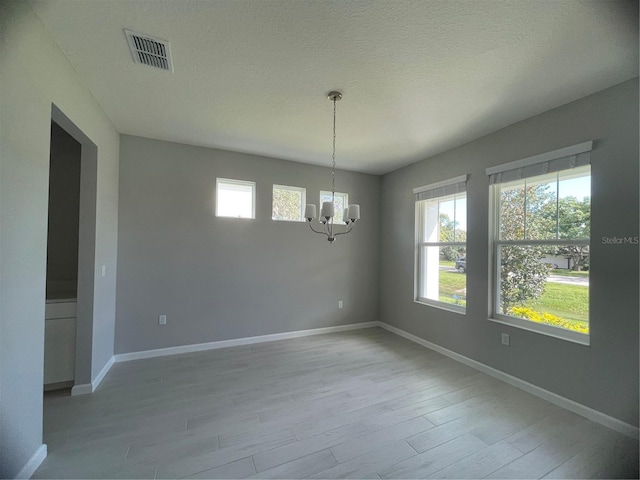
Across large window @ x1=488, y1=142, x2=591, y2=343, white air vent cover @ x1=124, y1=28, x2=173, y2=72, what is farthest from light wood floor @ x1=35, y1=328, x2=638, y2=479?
white air vent cover @ x1=124, y1=28, x2=173, y2=72

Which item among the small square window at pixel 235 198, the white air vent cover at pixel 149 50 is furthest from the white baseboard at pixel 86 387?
the white air vent cover at pixel 149 50

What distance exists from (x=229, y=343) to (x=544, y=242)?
3950mm

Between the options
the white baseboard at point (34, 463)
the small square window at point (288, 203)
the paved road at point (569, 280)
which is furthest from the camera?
the small square window at point (288, 203)

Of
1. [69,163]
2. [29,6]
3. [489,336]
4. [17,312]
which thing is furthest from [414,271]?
[69,163]

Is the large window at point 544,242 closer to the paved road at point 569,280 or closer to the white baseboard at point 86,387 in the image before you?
the paved road at point 569,280

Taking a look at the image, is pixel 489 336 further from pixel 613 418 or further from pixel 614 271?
pixel 614 271

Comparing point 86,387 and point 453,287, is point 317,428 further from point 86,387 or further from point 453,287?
point 453,287

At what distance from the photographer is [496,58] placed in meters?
1.83

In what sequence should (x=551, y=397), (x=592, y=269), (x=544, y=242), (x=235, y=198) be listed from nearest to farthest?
1. (x=592, y=269)
2. (x=551, y=397)
3. (x=544, y=242)
4. (x=235, y=198)

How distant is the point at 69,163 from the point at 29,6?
2036 mm

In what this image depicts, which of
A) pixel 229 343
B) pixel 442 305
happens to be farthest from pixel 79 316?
pixel 442 305

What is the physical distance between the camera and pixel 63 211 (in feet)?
9.87

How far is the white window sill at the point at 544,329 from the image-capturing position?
2324 millimetres

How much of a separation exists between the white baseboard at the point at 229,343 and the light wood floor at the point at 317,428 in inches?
7.6
